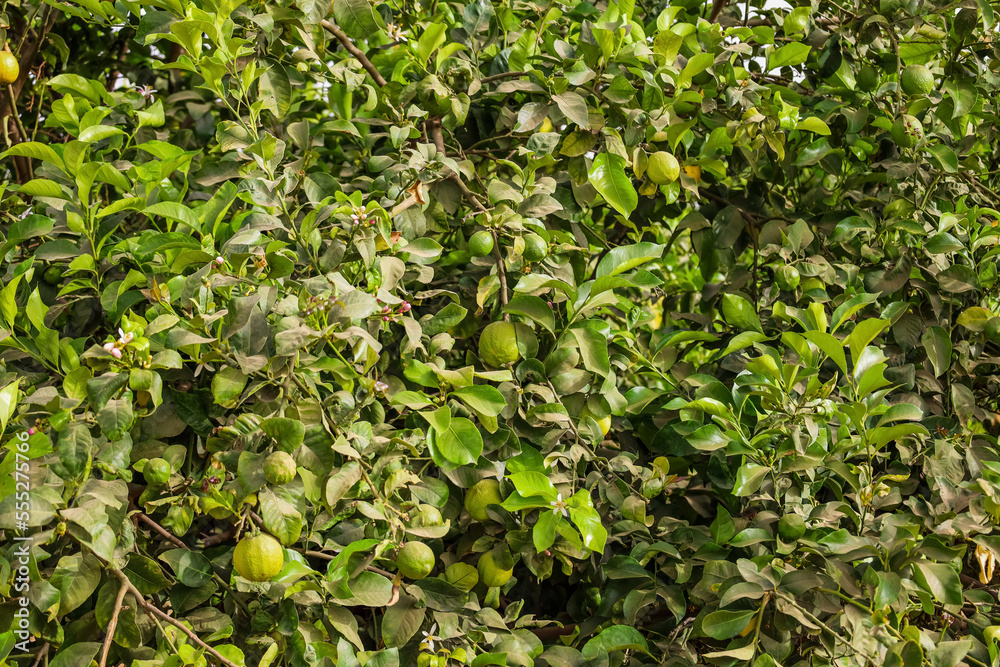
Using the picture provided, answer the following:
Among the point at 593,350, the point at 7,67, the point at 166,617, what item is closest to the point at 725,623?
the point at 593,350

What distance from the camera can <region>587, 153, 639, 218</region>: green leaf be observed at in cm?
122

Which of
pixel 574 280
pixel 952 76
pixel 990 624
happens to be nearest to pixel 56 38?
pixel 574 280

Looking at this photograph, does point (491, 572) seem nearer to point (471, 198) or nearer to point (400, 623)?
point (400, 623)

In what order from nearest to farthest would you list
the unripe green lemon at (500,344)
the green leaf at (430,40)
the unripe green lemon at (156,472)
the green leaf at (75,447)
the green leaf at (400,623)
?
the green leaf at (75,447)
the unripe green lemon at (156,472)
the green leaf at (400,623)
the unripe green lemon at (500,344)
the green leaf at (430,40)

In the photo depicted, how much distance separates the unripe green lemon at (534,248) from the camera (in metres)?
1.12

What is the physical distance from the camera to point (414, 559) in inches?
37.0

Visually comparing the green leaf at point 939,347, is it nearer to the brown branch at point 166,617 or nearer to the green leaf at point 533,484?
A: the green leaf at point 533,484

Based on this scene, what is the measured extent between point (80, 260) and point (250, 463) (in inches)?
19.5

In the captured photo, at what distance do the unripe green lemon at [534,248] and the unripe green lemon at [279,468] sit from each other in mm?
482

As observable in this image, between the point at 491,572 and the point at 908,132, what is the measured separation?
3.56 feet

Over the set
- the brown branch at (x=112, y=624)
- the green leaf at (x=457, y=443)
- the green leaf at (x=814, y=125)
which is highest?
the green leaf at (x=814, y=125)

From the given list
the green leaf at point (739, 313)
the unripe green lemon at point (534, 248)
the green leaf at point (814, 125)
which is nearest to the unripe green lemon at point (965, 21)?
the green leaf at point (814, 125)

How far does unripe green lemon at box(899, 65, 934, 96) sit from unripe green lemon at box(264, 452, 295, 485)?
1.33 metres

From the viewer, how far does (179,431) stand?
1.07 m
